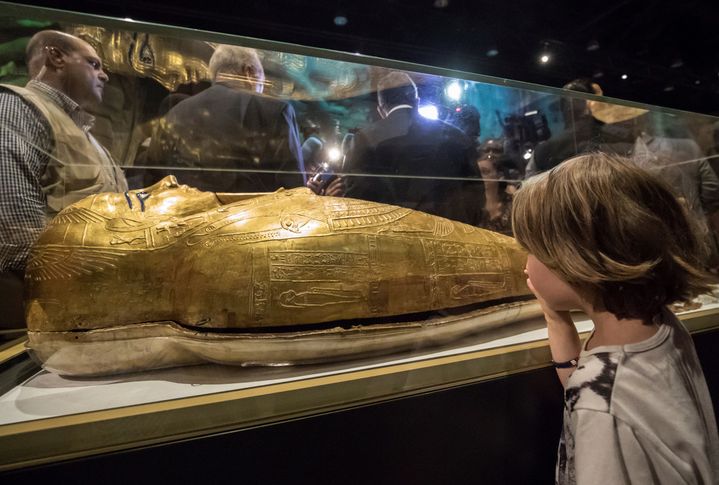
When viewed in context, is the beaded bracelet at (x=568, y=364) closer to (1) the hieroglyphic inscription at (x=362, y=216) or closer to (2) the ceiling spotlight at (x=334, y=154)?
(1) the hieroglyphic inscription at (x=362, y=216)

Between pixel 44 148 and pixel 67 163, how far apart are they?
9 centimetres

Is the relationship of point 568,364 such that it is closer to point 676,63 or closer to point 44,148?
point 44,148

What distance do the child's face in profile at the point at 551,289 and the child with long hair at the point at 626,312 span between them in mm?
10

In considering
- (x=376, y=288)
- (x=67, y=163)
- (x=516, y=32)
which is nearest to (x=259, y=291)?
(x=376, y=288)

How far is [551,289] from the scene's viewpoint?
1152mm

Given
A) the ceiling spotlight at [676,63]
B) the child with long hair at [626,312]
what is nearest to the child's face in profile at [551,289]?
the child with long hair at [626,312]

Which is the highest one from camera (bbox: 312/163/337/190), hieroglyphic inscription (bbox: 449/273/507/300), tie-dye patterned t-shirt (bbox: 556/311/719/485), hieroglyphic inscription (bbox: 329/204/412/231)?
camera (bbox: 312/163/337/190)

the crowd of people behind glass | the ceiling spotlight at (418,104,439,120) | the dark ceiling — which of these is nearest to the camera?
the crowd of people behind glass

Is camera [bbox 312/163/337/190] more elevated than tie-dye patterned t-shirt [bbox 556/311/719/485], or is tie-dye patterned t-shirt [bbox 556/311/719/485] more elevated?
camera [bbox 312/163/337/190]

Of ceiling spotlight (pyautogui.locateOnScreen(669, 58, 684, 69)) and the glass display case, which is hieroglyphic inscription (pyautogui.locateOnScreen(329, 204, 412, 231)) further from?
ceiling spotlight (pyautogui.locateOnScreen(669, 58, 684, 69))

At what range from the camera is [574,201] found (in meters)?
0.99

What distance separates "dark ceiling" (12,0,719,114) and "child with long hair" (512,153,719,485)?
6.85 feet

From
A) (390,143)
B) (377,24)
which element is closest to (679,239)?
(390,143)

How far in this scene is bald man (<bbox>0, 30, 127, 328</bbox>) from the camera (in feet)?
4.40
